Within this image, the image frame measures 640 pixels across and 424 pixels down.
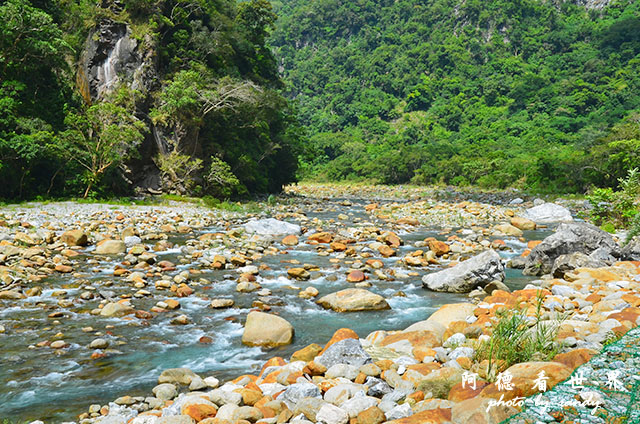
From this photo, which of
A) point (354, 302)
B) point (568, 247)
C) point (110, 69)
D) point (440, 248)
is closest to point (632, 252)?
point (568, 247)

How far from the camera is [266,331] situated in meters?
5.64

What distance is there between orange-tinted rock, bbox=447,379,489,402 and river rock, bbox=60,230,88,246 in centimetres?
1037

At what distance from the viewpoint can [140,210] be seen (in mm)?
17031

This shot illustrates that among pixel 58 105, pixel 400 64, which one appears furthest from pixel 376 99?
pixel 58 105

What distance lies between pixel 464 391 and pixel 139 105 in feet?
74.4

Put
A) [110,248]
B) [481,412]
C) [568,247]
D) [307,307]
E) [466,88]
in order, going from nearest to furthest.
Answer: [481,412], [307,307], [568,247], [110,248], [466,88]

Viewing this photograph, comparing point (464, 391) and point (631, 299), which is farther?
point (631, 299)

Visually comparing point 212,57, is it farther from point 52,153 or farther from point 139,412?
point 139,412

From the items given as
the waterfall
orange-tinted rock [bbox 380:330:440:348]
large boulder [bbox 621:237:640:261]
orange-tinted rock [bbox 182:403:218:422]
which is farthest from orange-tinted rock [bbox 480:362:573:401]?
the waterfall

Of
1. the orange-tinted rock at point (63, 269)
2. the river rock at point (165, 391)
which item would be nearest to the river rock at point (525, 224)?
the orange-tinted rock at point (63, 269)

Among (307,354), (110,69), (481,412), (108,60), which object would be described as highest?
(108,60)

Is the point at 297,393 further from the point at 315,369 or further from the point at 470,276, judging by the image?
the point at 470,276

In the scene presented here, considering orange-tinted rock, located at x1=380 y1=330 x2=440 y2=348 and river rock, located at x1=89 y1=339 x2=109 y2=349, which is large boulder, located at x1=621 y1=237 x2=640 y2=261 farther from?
river rock, located at x1=89 y1=339 x2=109 y2=349

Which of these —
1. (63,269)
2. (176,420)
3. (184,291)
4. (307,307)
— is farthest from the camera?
(63,269)
